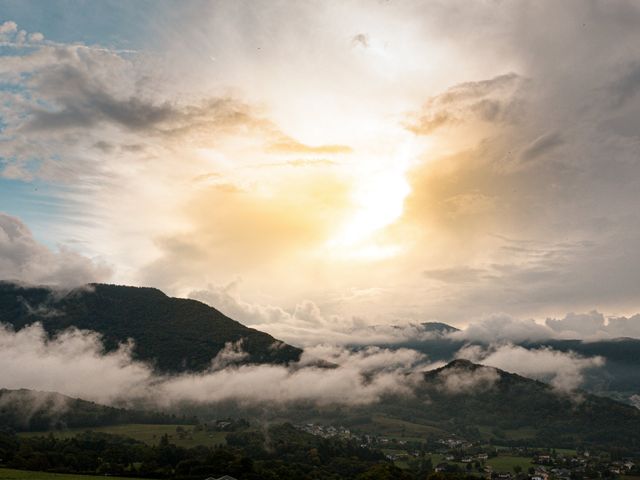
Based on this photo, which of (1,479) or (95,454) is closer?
(1,479)

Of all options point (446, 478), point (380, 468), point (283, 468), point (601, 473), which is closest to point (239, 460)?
point (283, 468)

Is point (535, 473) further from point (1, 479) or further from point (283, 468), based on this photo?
point (1, 479)

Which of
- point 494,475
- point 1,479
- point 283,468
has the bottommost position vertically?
point 494,475

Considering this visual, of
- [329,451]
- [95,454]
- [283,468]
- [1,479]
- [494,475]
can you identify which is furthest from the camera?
[494,475]

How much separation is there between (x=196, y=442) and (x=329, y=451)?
184ft

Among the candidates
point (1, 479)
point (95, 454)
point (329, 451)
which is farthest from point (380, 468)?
point (1, 479)

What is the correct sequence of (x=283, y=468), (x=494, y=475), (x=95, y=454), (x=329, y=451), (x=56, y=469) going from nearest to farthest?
(x=56, y=469) < (x=283, y=468) < (x=95, y=454) < (x=329, y=451) < (x=494, y=475)

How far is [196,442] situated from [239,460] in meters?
87.5

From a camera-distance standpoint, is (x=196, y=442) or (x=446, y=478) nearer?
(x=446, y=478)

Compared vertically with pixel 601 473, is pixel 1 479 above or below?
above

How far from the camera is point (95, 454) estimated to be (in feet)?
447

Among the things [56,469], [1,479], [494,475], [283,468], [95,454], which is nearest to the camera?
[1,479]

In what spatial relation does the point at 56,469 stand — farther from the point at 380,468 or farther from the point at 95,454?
the point at 380,468

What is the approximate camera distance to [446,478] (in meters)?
123
